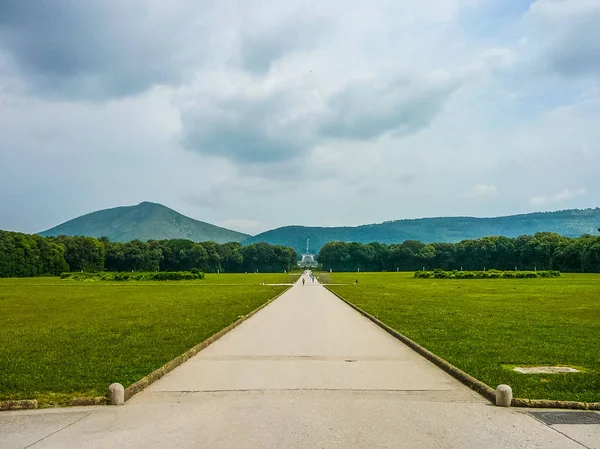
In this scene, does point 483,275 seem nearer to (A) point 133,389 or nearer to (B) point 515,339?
(B) point 515,339

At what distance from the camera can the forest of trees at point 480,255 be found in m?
109

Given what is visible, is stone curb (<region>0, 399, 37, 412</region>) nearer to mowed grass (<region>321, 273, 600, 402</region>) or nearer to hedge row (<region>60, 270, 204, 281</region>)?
mowed grass (<region>321, 273, 600, 402</region>)

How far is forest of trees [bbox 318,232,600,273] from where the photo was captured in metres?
109

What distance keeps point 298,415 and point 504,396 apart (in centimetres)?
326

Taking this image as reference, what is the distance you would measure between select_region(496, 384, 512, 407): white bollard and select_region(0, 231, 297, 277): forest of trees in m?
112

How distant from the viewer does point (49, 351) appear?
514 inches

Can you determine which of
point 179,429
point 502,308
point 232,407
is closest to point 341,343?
point 232,407

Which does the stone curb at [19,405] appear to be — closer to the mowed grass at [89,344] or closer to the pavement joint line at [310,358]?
the mowed grass at [89,344]

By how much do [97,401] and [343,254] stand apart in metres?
156

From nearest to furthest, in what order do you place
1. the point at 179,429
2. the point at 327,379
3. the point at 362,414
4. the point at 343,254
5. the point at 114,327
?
the point at 179,429, the point at 362,414, the point at 327,379, the point at 114,327, the point at 343,254

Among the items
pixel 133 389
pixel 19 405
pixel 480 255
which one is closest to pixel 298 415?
pixel 133 389

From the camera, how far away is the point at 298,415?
7.49 m

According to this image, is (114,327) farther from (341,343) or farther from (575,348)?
(575,348)

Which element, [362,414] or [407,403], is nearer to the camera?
[362,414]
